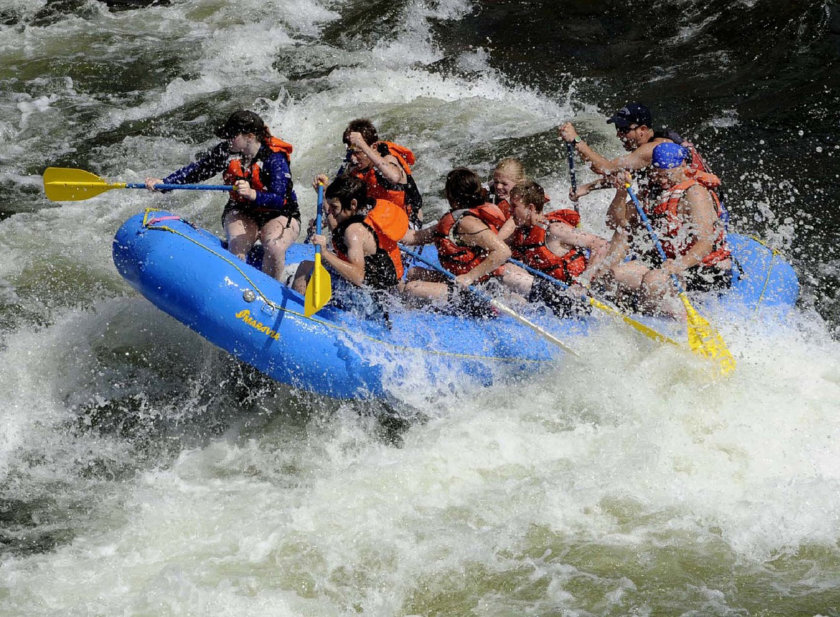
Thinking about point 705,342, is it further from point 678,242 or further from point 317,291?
point 317,291

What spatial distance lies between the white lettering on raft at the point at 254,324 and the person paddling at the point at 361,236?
18.7 inches

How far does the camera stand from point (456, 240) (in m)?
5.53

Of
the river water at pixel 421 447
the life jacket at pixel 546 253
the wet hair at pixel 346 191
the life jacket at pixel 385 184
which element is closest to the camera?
the river water at pixel 421 447

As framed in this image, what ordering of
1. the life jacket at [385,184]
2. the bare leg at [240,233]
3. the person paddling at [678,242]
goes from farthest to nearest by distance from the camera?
the life jacket at [385,184]
the bare leg at [240,233]
the person paddling at [678,242]

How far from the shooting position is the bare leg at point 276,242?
5.86 metres

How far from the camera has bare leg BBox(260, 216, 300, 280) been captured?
5.86m

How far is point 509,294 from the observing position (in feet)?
18.6

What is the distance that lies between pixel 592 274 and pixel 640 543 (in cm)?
170

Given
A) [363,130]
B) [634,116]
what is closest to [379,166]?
[363,130]

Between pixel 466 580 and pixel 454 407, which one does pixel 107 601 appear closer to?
pixel 466 580

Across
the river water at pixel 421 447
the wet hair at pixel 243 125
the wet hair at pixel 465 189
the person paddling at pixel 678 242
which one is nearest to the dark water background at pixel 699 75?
the river water at pixel 421 447

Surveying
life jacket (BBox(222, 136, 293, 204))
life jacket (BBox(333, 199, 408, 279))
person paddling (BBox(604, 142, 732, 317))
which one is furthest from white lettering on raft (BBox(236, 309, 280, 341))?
person paddling (BBox(604, 142, 732, 317))

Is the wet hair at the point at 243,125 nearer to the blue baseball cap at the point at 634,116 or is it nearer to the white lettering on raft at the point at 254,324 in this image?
the white lettering on raft at the point at 254,324

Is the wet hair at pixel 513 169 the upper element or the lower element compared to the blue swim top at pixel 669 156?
lower
